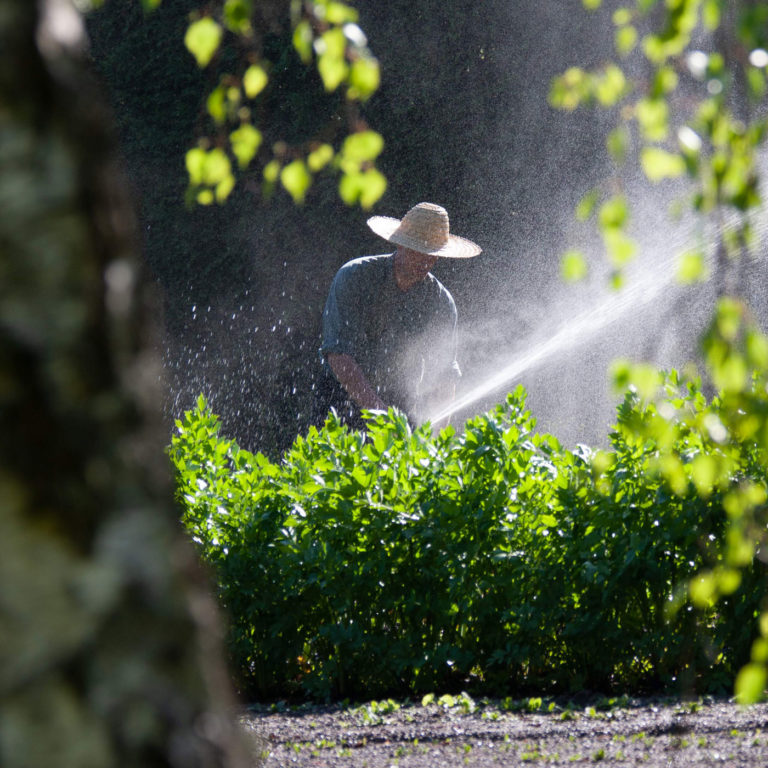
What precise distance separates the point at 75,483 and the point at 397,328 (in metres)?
4.77

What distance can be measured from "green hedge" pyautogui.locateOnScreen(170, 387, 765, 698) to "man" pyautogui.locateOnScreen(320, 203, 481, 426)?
1337 millimetres

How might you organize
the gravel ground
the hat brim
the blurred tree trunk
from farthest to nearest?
the hat brim → the gravel ground → the blurred tree trunk

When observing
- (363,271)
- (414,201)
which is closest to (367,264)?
(363,271)

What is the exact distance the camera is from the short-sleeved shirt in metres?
5.31

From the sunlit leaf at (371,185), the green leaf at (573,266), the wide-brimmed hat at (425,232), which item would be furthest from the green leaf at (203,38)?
the wide-brimmed hat at (425,232)

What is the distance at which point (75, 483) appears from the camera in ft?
2.32

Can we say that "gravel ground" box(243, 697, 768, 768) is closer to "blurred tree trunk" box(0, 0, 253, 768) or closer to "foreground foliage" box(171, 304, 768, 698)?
"foreground foliage" box(171, 304, 768, 698)

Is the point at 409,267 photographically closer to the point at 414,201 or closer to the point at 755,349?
the point at 755,349

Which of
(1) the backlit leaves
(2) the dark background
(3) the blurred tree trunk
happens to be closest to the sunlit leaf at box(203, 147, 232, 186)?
(1) the backlit leaves

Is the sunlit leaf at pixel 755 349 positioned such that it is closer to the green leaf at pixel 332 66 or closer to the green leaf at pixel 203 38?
the green leaf at pixel 332 66

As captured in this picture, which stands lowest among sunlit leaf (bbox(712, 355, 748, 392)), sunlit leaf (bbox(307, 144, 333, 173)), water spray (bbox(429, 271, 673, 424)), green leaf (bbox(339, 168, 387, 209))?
sunlit leaf (bbox(712, 355, 748, 392))

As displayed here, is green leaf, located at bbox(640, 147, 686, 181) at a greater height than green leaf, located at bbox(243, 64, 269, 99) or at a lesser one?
lesser

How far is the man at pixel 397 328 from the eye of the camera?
5.29 m

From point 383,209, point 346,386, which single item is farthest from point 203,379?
point 346,386
